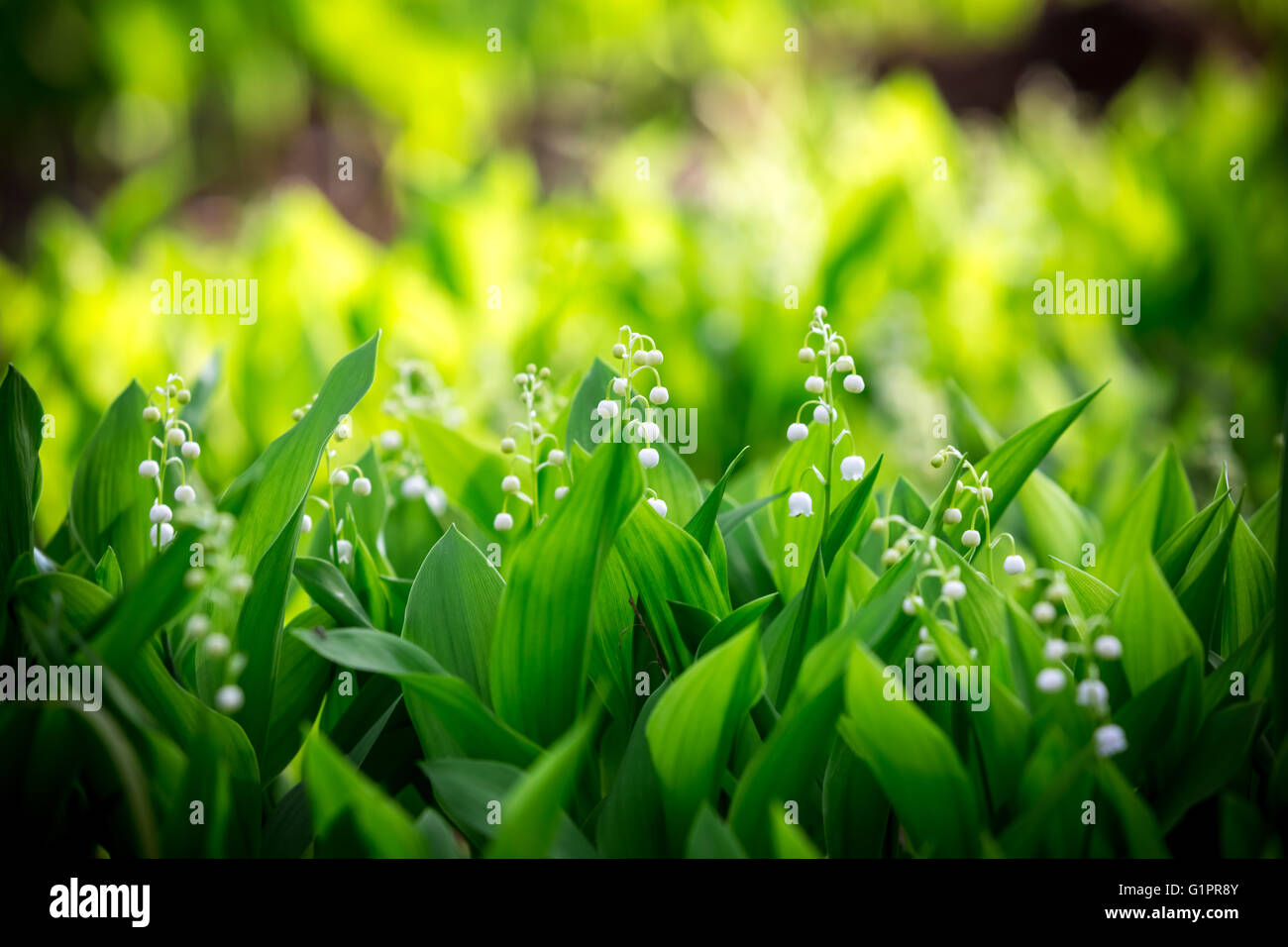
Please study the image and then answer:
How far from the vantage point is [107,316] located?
8.16 feet

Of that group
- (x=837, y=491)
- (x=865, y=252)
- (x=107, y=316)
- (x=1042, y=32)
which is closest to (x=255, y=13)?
(x=107, y=316)

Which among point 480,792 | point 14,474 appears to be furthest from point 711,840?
point 14,474

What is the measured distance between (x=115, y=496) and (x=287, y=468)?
1.24 feet

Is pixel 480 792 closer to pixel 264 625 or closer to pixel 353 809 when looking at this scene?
pixel 353 809

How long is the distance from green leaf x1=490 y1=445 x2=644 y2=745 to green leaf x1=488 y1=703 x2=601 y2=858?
19 centimetres

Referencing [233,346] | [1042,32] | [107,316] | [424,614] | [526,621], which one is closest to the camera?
[526,621]

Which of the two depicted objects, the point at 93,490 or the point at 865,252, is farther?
the point at 865,252

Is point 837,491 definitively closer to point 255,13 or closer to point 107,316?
point 107,316

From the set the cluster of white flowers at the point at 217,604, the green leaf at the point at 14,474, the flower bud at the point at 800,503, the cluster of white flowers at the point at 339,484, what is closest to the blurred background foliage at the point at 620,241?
the cluster of white flowers at the point at 339,484

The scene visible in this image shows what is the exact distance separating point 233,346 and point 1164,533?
1.91m

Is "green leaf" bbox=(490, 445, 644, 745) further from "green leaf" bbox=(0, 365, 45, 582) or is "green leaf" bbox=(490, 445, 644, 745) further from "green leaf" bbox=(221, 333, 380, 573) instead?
"green leaf" bbox=(0, 365, 45, 582)

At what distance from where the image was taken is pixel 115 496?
1.44m

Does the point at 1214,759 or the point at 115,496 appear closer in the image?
the point at 1214,759

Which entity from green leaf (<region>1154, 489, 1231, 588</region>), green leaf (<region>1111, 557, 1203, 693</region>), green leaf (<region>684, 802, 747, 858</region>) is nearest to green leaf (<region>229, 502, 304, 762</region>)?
green leaf (<region>684, 802, 747, 858</region>)
